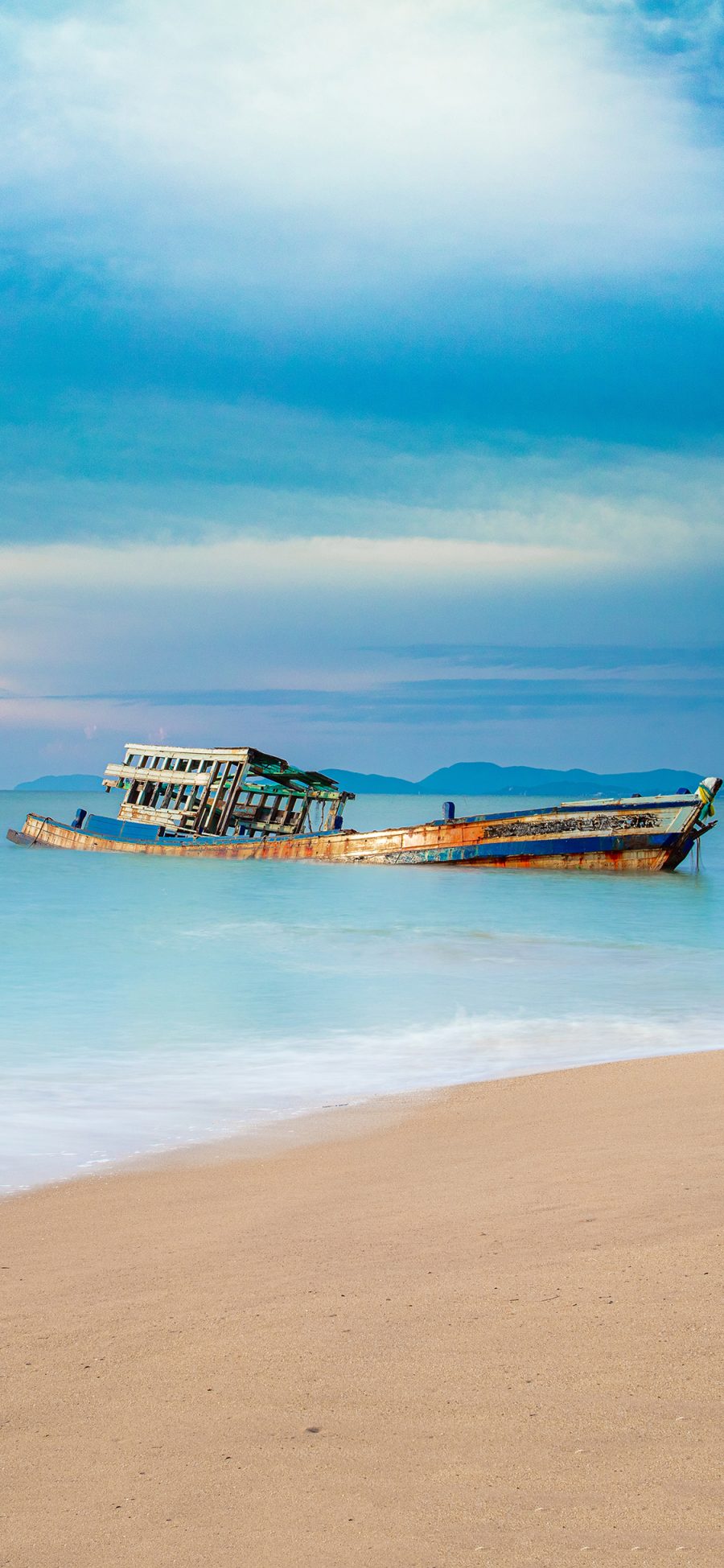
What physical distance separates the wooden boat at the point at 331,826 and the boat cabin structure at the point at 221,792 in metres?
0.03

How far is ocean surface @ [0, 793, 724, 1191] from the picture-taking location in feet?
26.6

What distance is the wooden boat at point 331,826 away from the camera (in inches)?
1128

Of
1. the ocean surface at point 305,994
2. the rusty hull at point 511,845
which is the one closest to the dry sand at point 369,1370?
the ocean surface at point 305,994

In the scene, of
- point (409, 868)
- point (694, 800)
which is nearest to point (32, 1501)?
point (694, 800)

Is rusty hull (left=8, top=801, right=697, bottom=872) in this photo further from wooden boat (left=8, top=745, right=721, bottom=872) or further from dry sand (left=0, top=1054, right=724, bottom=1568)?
dry sand (left=0, top=1054, right=724, bottom=1568)

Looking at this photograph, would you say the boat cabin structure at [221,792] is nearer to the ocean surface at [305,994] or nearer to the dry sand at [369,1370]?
the ocean surface at [305,994]

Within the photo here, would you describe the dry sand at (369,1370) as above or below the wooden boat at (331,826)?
below

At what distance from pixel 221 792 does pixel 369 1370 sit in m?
28.4

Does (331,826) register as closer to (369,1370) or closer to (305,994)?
(305,994)

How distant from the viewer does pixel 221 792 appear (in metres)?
31.4

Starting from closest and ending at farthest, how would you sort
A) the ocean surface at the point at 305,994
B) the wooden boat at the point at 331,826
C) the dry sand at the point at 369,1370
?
the dry sand at the point at 369,1370 → the ocean surface at the point at 305,994 → the wooden boat at the point at 331,826

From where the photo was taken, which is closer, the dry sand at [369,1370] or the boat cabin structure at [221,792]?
the dry sand at [369,1370]

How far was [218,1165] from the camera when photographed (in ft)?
19.8

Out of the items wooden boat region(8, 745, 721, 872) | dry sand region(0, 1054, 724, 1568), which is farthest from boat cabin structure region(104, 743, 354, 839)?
dry sand region(0, 1054, 724, 1568)
